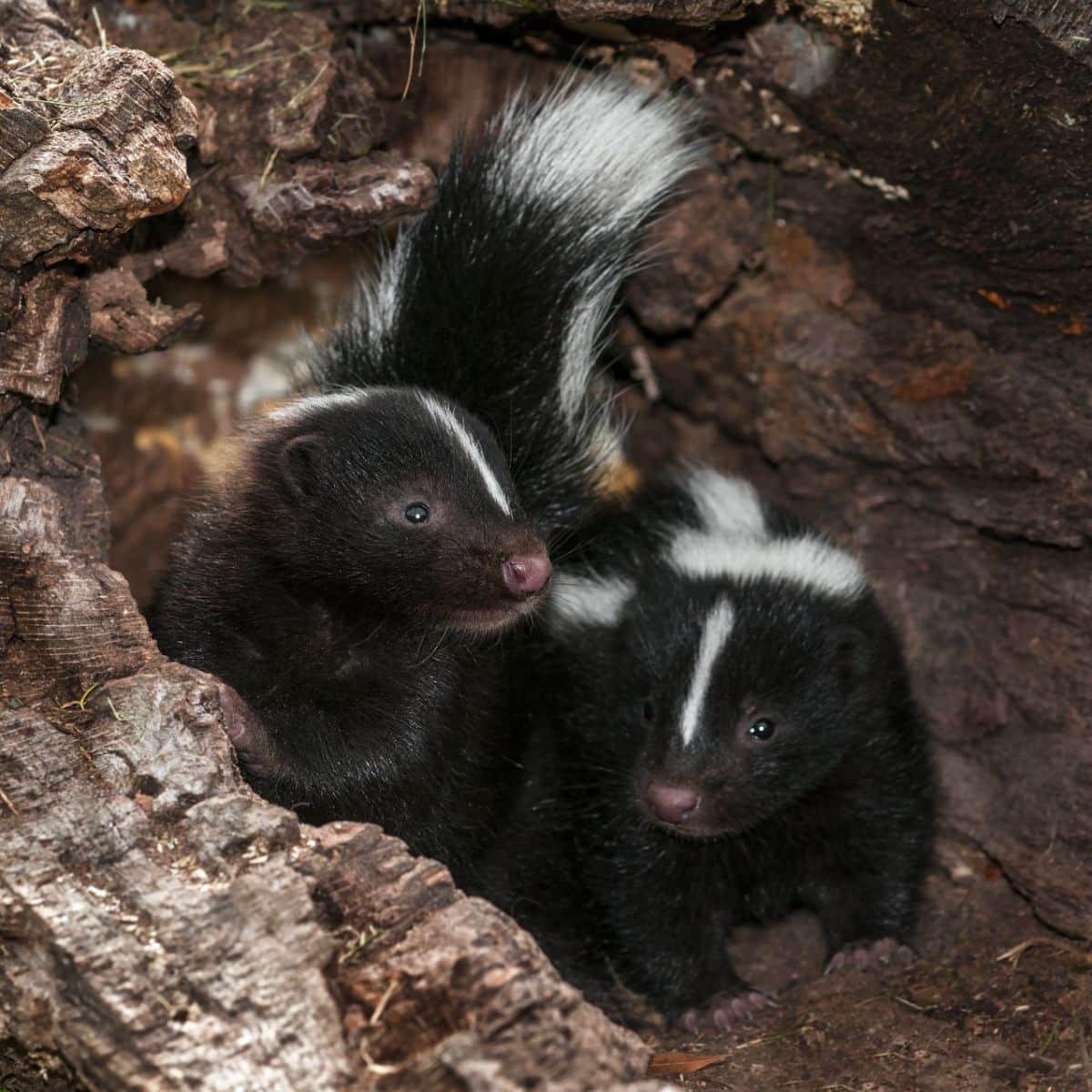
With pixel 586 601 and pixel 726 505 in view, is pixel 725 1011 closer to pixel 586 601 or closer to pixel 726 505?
pixel 586 601

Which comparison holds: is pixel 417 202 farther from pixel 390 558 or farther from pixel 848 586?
pixel 848 586

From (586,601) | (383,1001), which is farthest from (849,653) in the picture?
(383,1001)

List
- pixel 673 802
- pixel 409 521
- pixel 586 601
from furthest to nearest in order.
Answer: pixel 586 601, pixel 673 802, pixel 409 521

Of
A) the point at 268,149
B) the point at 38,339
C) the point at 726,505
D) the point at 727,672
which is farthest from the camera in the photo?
the point at 726,505

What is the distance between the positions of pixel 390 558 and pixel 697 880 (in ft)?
5.82

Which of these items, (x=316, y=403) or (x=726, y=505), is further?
(x=726, y=505)

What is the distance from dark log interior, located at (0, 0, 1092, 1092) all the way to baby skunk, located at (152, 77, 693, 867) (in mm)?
324

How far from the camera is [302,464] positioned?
4.12 meters

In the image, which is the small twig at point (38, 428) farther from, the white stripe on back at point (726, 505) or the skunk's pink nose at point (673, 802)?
the white stripe on back at point (726, 505)

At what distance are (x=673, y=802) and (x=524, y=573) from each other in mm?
989

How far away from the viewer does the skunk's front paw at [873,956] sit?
4.75m

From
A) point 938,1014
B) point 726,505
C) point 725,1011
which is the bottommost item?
point 725,1011

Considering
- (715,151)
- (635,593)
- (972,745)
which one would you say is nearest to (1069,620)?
(972,745)

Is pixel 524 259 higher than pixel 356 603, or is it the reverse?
pixel 524 259
